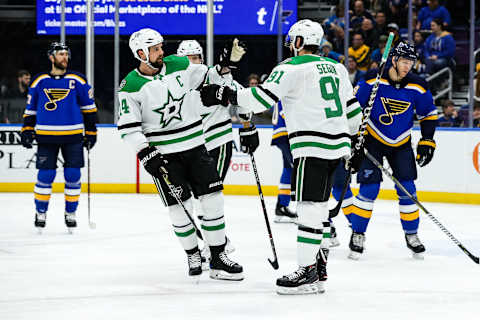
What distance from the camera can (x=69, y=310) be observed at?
3477 mm

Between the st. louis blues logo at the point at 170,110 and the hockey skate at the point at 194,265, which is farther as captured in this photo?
the hockey skate at the point at 194,265

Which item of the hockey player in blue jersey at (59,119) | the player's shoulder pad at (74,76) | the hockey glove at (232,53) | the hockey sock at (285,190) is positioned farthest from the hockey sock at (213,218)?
the hockey sock at (285,190)

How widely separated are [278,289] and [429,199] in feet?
14.7

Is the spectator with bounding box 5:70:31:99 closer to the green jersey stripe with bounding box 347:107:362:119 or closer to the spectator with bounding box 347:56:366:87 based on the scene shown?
the spectator with bounding box 347:56:366:87

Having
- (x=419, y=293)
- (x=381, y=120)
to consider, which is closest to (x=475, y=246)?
(x=381, y=120)

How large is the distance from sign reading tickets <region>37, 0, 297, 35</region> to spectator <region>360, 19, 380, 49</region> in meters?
1.08

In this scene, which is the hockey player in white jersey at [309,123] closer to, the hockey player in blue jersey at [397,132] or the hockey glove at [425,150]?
the hockey player in blue jersey at [397,132]

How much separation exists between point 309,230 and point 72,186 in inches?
106

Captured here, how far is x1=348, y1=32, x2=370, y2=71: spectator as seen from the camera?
372 inches

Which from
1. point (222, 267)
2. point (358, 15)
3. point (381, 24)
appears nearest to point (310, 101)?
point (222, 267)

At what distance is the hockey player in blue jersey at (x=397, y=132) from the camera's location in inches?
191

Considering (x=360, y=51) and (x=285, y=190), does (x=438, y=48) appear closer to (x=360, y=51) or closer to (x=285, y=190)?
(x=360, y=51)

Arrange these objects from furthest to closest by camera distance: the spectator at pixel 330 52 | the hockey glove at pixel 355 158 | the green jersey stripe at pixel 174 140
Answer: the spectator at pixel 330 52 → the hockey glove at pixel 355 158 → the green jersey stripe at pixel 174 140

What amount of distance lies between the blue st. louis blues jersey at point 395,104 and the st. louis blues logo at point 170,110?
1.25 metres
